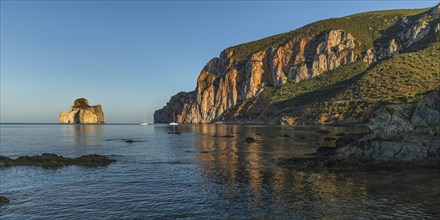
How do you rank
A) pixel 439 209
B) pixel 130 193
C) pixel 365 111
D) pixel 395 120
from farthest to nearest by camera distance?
pixel 365 111 < pixel 395 120 < pixel 130 193 < pixel 439 209

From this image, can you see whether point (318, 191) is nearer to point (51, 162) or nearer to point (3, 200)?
point (3, 200)

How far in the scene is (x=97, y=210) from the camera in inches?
944

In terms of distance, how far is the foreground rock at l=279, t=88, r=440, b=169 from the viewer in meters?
40.4

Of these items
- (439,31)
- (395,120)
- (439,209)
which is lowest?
(439,209)

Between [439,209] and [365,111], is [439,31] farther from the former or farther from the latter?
[439,209]

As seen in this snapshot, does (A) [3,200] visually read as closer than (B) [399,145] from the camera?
Yes

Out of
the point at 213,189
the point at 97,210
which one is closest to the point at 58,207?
the point at 97,210

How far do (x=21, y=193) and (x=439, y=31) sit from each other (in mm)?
235222

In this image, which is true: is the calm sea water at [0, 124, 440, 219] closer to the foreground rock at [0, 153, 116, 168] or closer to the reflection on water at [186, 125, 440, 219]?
the reflection on water at [186, 125, 440, 219]

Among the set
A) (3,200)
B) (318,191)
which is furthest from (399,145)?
(3,200)

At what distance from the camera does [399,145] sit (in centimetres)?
4219

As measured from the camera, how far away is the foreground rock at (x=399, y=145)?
40406 mm

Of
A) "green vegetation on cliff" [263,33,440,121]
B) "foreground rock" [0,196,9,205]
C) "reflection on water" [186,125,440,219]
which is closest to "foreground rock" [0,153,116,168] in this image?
"reflection on water" [186,125,440,219]

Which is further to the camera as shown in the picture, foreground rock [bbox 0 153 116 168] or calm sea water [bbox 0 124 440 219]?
foreground rock [bbox 0 153 116 168]
